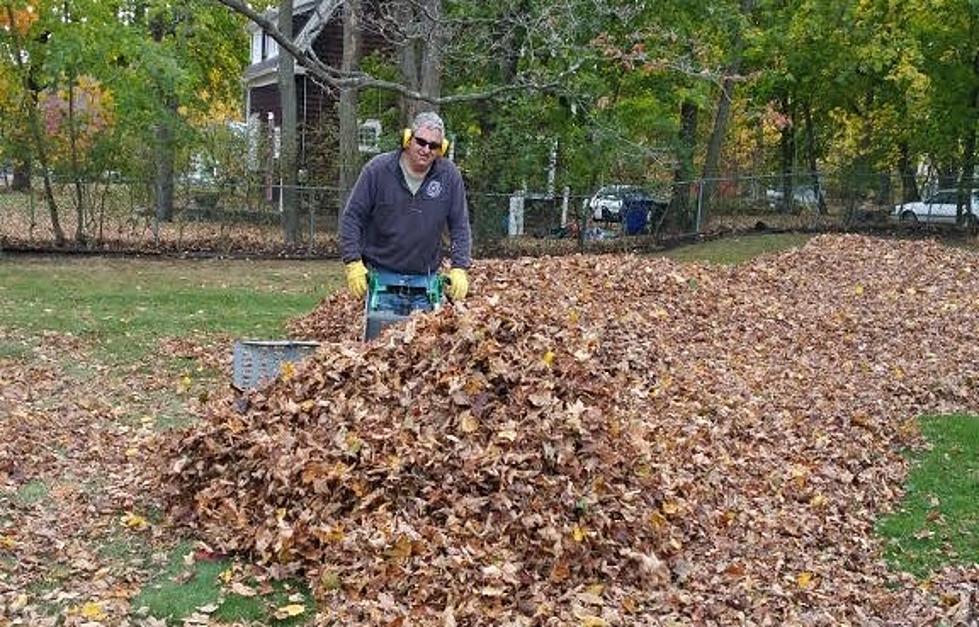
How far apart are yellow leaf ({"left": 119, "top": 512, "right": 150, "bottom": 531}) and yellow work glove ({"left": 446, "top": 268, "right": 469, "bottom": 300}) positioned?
6.58 ft

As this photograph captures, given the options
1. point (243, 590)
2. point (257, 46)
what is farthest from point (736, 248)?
point (257, 46)

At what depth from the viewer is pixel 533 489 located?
4.68 metres

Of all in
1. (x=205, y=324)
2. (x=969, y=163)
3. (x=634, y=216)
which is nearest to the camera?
(x=205, y=324)

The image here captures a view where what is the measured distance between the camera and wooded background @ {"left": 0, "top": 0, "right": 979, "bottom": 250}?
15086mm

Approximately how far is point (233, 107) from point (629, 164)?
2306cm

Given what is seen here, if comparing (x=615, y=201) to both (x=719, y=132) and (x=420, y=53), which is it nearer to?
(x=719, y=132)

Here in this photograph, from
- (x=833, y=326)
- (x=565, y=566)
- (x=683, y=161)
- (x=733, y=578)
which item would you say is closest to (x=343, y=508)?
(x=565, y=566)

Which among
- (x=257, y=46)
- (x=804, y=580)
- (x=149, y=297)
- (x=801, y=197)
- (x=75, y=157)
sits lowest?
(x=804, y=580)

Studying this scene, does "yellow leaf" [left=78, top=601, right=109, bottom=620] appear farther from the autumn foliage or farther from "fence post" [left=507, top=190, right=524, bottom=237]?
"fence post" [left=507, top=190, right=524, bottom=237]

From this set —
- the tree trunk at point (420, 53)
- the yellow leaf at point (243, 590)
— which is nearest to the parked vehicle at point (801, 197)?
the tree trunk at point (420, 53)

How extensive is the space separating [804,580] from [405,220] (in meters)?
2.79

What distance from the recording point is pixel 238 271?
50.5ft

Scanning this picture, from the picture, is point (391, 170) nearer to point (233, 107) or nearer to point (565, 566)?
point (565, 566)

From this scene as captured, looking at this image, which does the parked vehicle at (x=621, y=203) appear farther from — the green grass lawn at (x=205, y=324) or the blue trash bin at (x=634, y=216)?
the green grass lawn at (x=205, y=324)
